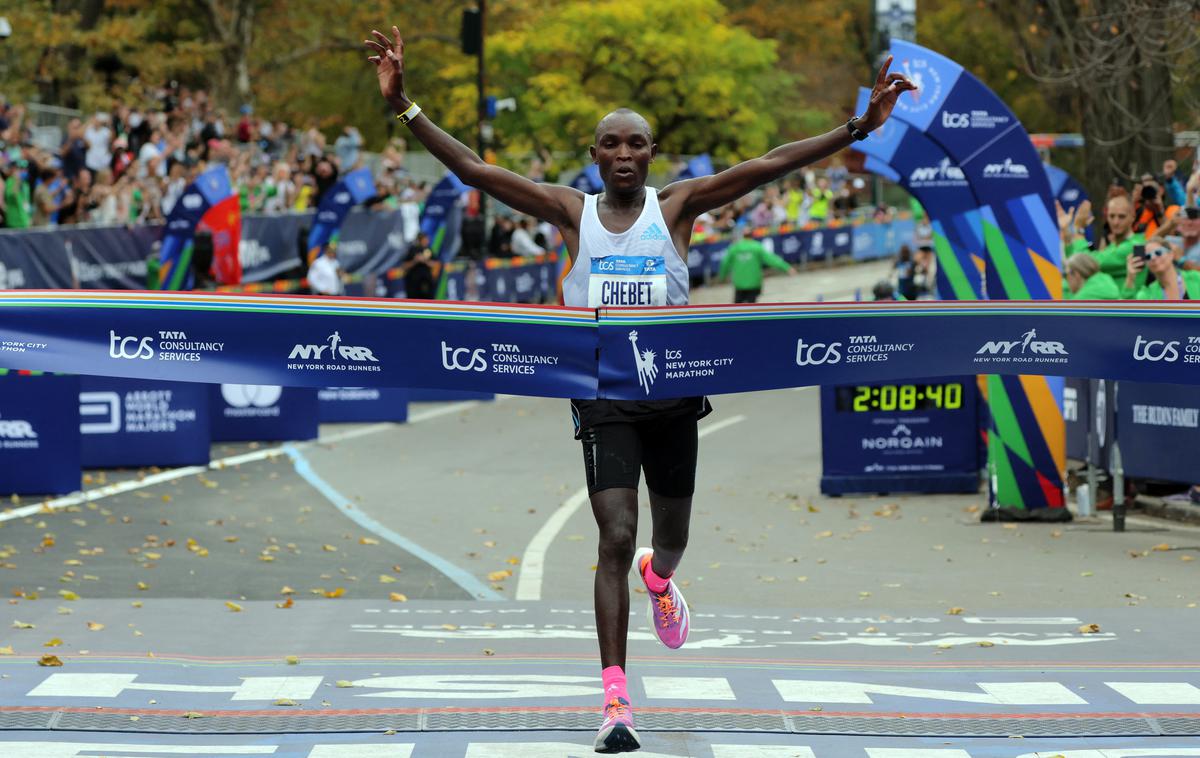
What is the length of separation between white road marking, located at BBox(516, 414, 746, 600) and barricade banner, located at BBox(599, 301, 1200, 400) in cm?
376

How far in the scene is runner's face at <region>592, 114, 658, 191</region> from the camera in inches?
263

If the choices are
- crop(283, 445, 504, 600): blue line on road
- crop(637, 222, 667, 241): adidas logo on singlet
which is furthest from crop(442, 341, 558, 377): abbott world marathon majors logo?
crop(283, 445, 504, 600): blue line on road

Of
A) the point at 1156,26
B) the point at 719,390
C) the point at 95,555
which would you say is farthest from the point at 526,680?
the point at 1156,26

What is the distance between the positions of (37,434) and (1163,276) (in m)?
8.71

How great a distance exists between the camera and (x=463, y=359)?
7188 millimetres

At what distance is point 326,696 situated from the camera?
7445mm

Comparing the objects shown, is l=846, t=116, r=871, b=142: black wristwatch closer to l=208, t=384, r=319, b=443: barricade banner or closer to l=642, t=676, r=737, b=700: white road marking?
l=642, t=676, r=737, b=700: white road marking

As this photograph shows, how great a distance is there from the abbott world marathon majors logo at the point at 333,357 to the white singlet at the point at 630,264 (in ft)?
2.88

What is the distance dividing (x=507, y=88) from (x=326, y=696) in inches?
1846

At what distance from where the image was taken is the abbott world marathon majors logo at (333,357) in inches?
283

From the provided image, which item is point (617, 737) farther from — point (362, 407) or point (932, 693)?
point (362, 407)

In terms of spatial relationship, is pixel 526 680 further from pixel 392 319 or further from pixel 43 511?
pixel 43 511

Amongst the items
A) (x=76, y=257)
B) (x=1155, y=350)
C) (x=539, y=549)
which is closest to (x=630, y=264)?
(x=1155, y=350)

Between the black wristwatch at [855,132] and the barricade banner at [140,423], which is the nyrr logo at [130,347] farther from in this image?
the barricade banner at [140,423]
